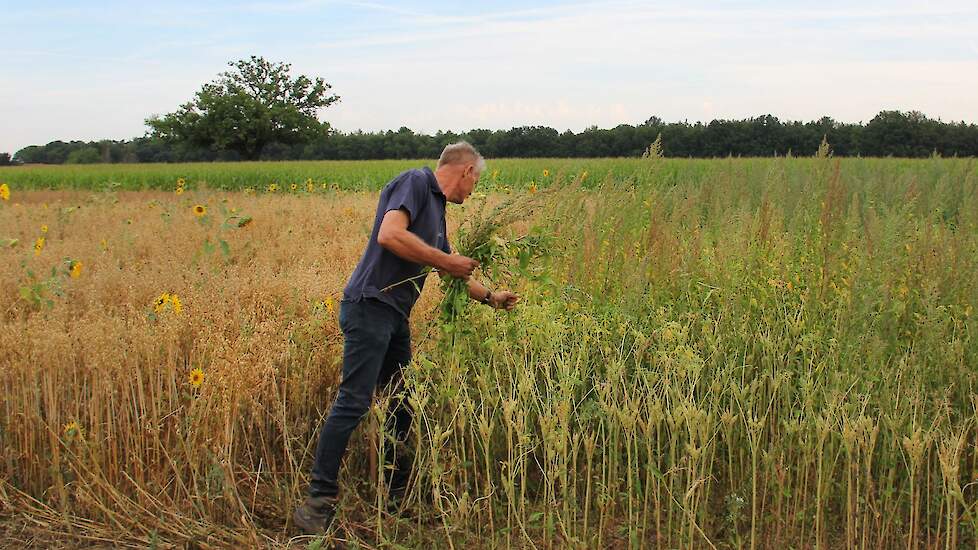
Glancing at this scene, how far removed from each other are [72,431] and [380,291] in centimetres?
156

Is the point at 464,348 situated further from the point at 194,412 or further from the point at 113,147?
the point at 113,147

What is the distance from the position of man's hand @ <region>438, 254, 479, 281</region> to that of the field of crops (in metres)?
0.21

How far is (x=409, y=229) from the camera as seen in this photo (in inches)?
136

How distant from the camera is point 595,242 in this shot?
453 cm

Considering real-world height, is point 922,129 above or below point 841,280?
above

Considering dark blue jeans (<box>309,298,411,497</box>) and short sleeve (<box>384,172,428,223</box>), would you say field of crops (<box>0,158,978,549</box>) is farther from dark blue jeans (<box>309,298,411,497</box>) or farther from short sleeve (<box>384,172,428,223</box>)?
short sleeve (<box>384,172,428,223</box>)

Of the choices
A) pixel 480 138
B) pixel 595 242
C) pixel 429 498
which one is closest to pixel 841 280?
pixel 595 242

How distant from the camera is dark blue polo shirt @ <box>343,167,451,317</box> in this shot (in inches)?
133

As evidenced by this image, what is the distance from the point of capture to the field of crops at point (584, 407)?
3.19 metres

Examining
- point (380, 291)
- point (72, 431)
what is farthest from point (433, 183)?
point (72, 431)

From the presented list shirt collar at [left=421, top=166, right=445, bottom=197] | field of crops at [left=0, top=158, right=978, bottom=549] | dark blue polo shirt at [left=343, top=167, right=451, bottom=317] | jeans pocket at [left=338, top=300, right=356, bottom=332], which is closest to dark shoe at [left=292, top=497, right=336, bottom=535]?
field of crops at [left=0, top=158, right=978, bottom=549]

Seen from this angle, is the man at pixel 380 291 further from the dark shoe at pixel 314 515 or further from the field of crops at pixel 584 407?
the field of crops at pixel 584 407

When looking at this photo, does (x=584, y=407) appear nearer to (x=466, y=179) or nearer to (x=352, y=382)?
(x=352, y=382)

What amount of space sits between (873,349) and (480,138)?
3022cm
